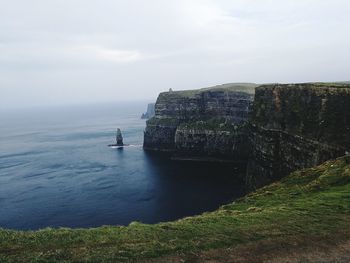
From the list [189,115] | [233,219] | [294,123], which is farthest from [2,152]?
[233,219]

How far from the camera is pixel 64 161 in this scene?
145m

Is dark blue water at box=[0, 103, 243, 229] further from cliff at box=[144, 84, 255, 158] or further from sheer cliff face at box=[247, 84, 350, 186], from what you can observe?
cliff at box=[144, 84, 255, 158]

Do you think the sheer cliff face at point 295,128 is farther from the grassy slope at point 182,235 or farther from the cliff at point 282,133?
the grassy slope at point 182,235

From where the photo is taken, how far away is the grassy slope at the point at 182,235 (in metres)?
22.2

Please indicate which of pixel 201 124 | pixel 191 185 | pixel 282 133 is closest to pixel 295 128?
pixel 282 133

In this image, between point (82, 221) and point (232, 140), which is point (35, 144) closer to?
point (232, 140)

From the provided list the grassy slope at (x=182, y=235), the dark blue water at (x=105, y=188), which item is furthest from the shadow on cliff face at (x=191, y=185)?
the grassy slope at (x=182, y=235)

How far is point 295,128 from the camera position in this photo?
83000 millimetres

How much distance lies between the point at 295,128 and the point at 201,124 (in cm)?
7443

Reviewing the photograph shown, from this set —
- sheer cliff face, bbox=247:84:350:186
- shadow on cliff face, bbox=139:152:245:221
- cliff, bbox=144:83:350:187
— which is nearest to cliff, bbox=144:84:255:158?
cliff, bbox=144:83:350:187

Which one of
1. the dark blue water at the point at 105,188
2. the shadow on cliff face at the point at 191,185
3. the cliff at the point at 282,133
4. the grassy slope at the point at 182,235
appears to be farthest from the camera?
the shadow on cliff face at the point at 191,185

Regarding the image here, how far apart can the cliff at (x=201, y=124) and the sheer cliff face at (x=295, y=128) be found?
42445 mm

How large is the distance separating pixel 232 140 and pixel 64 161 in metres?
60.0

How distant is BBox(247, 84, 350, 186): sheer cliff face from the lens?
238 ft
